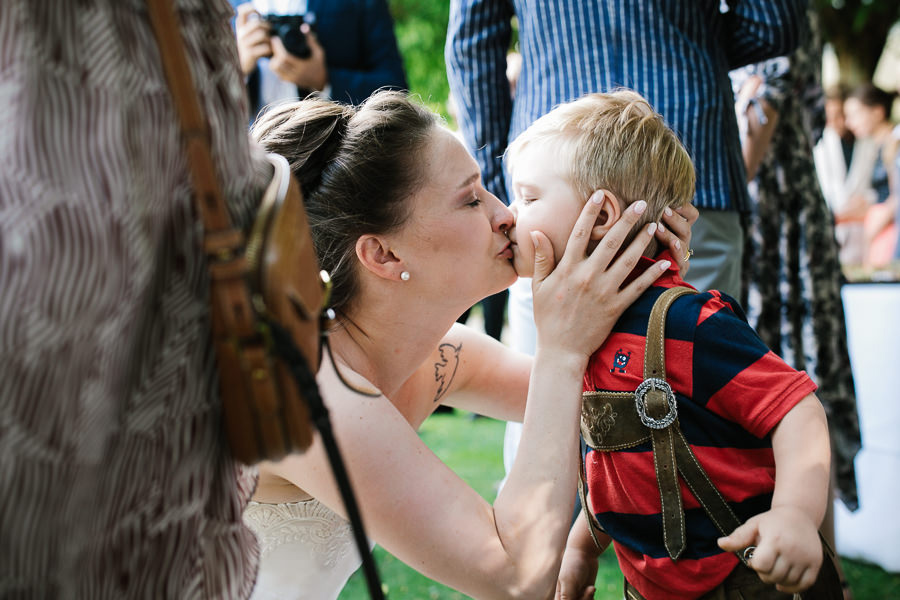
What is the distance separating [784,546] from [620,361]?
1.42ft

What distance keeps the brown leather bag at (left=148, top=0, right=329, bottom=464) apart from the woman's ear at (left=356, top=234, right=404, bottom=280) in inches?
29.4

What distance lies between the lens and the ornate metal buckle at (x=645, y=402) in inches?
55.2

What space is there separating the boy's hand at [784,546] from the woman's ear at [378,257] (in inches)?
31.0

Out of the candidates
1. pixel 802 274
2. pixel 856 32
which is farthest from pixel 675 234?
pixel 856 32

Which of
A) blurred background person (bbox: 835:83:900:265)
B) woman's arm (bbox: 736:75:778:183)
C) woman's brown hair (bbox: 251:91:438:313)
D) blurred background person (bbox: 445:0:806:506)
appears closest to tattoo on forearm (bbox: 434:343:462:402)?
blurred background person (bbox: 445:0:806:506)

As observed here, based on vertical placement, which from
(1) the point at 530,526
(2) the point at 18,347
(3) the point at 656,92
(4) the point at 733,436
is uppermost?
(2) the point at 18,347

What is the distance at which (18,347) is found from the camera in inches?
28.0

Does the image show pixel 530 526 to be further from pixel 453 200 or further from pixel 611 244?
pixel 453 200

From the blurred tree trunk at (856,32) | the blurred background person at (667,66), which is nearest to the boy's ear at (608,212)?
the blurred background person at (667,66)

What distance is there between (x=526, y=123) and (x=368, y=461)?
3.60 ft

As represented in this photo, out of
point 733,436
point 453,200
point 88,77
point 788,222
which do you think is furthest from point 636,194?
point 788,222

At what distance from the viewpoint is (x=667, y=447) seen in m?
1.42

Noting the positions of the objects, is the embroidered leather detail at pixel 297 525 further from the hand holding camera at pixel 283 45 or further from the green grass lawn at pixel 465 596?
the hand holding camera at pixel 283 45

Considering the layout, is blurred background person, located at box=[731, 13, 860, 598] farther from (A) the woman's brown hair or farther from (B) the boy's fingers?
(B) the boy's fingers
